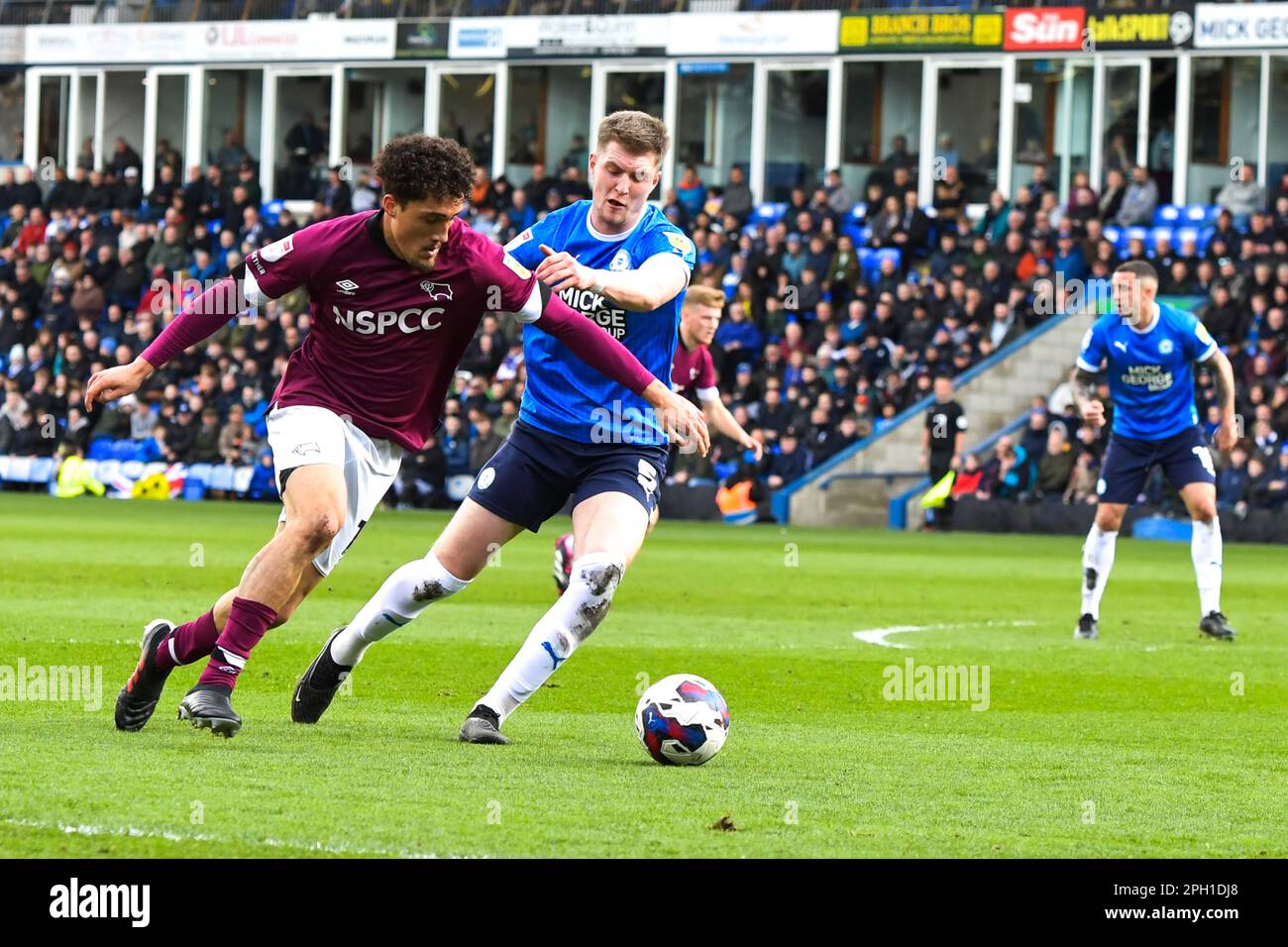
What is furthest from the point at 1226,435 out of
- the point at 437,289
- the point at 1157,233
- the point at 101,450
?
the point at 101,450

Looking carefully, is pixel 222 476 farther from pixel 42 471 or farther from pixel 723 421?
pixel 723 421

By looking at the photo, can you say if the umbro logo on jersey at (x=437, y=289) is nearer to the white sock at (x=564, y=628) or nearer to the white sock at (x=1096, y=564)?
the white sock at (x=564, y=628)

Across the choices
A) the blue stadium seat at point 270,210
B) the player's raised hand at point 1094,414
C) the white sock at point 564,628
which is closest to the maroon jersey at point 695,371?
the player's raised hand at point 1094,414

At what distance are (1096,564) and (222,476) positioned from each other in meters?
21.6

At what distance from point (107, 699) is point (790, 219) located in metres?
26.9

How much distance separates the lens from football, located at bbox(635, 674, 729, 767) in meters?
7.53

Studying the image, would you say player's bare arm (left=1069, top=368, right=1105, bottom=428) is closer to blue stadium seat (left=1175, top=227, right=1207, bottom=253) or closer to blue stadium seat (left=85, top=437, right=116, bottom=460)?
blue stadium seat (left=1175, top=227, right=1207, bottom=253)

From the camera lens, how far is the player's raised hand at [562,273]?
23.6ft

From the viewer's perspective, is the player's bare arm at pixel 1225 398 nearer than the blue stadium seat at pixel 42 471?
Yes

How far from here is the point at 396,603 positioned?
8008mm

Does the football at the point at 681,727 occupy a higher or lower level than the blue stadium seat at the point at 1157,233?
lower

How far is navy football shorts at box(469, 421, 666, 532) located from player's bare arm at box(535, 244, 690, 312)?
2.09 ft

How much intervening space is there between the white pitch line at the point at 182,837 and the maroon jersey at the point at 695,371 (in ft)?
27.3
